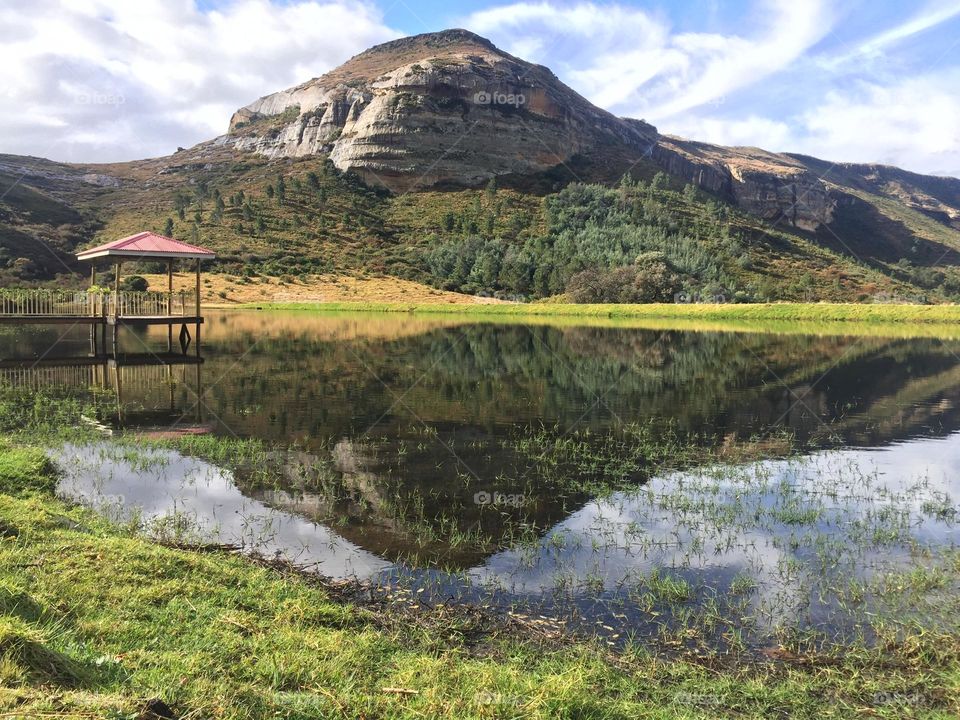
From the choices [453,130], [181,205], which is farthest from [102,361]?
[453,130]

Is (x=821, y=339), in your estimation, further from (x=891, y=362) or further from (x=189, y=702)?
(x=189, y=702)

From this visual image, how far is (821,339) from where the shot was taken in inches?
1756

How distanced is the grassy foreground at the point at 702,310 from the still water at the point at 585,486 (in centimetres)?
4142

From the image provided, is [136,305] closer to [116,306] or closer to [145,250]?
[116,306]

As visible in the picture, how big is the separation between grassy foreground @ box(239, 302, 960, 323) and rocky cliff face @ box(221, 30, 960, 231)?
66.7m

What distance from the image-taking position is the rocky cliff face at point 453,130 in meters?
140

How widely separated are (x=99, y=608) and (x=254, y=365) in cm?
2222

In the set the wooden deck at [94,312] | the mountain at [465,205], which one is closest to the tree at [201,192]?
the mountain at [465,205]

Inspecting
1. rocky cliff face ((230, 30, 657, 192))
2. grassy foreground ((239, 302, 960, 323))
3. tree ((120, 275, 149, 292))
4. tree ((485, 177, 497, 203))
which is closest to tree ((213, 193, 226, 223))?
tree ((120, 275, 149, 292))

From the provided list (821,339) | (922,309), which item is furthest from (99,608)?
(922,309)

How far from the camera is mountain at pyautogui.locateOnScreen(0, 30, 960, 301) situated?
294ft

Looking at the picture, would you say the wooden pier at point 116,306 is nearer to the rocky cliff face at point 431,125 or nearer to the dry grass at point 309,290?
the dry grass at point 309,290

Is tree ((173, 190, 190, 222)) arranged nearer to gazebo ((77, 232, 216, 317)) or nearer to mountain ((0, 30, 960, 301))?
mountain ((0, 30, 960, 301))

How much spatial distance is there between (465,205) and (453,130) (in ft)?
118
